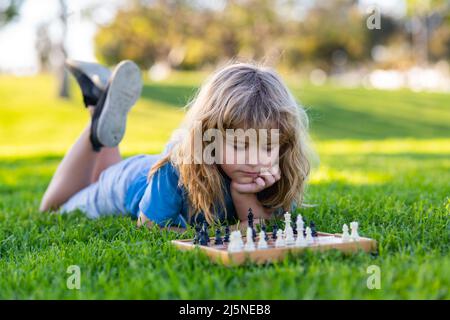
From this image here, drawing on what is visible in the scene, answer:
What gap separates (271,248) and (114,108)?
2615 mm

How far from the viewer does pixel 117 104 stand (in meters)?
5.12

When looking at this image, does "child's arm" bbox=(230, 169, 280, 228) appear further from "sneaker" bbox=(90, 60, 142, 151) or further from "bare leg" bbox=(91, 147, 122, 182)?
"bare leg" bbox=(91, 147, 122, 182)

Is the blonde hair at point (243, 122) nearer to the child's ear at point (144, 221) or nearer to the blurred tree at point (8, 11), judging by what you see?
the child's ear at point (144, 221)

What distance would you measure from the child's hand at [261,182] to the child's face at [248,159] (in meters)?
0.02

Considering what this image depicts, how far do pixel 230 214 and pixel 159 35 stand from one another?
40.2 m

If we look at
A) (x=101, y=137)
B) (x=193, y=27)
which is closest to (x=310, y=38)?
(x=193, y=27)

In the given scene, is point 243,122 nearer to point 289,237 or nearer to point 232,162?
point 232,162

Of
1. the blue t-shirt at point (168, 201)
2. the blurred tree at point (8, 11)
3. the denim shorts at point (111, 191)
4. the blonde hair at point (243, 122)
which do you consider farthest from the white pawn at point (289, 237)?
the blurred tree at point (8, 11)

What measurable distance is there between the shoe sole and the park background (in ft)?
2.46

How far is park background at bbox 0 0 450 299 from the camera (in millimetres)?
2566

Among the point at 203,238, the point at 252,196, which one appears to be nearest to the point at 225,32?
the point at 252,196

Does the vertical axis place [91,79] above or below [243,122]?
above
